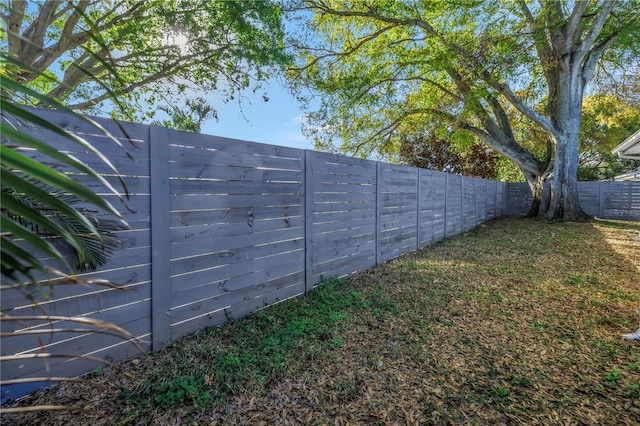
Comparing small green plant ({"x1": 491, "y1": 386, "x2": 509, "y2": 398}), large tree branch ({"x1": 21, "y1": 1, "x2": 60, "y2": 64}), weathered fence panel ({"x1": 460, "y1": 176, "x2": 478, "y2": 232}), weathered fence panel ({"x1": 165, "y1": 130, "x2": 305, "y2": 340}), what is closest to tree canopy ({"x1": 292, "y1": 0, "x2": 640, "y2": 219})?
weathered fence panel ({"x1": 460, "y1": 176, "x2": 478, "y2": 232})

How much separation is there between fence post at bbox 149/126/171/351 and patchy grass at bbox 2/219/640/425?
22 centimetres

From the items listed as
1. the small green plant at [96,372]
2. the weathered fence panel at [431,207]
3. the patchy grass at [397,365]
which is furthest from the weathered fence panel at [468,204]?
the small green plant at [96,372]

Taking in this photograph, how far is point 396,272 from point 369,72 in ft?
23.1

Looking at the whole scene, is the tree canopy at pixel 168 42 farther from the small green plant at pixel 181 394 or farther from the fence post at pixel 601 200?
the fence post at pixel 601 200

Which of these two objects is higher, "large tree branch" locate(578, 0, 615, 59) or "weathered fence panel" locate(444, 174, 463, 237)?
"large tree branch" locate(578, 0, 615, 59)

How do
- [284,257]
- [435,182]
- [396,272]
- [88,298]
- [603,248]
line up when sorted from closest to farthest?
[88,298]
[284,257]
[396,272]
[603,248]
[435,182]

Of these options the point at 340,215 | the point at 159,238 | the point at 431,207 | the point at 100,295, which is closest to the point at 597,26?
the point at 431,207

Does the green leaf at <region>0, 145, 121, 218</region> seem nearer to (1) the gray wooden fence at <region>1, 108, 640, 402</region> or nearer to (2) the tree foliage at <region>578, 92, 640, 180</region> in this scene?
(1) the gray wooden fence at <region>1, 108, 640, 402</region>

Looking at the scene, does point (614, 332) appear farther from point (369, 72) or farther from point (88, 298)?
point (369, 72)

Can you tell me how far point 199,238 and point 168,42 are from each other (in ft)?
21.9

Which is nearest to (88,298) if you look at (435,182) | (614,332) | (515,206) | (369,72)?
(614,332)

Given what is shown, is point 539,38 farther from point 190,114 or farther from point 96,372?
point 96,372

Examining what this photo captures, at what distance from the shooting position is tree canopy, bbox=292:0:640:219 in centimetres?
760

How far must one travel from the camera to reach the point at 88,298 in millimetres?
1766
